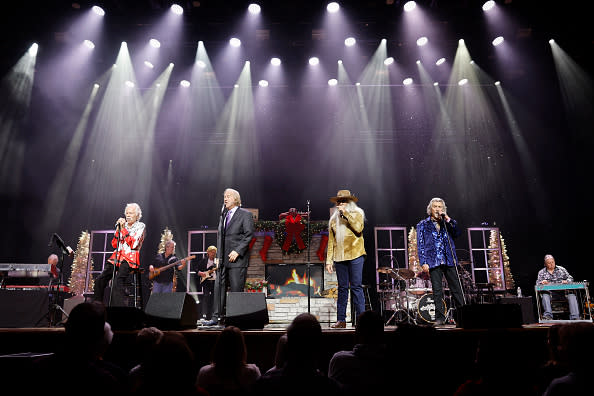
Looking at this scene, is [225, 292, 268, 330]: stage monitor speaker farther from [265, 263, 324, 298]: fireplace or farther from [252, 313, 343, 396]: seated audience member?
[265, 263, 324, 298]: fireplace

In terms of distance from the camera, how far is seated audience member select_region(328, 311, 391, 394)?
243cm

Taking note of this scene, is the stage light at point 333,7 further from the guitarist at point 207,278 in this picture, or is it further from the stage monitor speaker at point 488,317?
the stage monitor speaker at point 488,317

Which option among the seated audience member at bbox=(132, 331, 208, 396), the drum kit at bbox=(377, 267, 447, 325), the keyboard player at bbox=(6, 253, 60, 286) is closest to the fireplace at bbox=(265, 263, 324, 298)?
the drum kit at bbox=(377, 267, 447, 325)

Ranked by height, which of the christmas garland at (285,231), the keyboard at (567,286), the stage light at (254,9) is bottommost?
the keyboard at (567,286)

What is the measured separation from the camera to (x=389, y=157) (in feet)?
42.1

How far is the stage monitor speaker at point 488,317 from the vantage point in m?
3.81

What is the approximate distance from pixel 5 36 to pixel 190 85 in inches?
166

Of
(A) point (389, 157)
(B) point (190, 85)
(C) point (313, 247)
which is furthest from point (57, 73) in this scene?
(A) point (389, 157)

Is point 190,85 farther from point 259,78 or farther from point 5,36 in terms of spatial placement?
point 5,36

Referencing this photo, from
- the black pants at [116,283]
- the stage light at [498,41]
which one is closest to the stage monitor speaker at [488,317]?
the black pants at [116,283]

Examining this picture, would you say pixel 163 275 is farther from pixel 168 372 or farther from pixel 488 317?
pixel 168 372

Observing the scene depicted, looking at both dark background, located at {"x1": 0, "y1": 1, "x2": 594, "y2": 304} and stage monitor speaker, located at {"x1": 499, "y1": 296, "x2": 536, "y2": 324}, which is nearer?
dark background, located at {"x1": 0, "y1": 1, "x2": 594, "y2": 304}

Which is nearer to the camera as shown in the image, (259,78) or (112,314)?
(112,314)

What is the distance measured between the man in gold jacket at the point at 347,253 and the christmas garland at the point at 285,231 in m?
5.11
